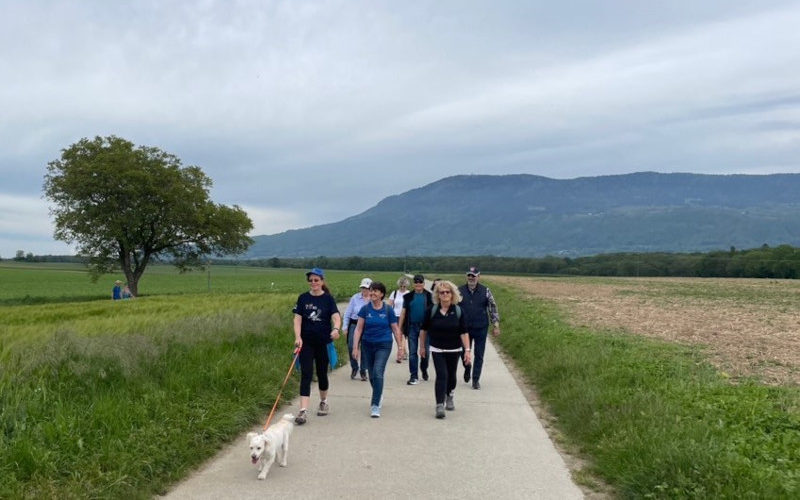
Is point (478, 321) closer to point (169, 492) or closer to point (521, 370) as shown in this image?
point (521, 370)

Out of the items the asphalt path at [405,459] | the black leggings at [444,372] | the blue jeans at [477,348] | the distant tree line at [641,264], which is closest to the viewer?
the asphalt path at [405,459]

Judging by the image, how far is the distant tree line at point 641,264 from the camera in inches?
3408

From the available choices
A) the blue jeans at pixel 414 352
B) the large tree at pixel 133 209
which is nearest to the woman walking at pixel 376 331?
the blue jeans at pixel 414 352

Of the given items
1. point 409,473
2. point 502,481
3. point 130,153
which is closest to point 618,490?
point 502,481

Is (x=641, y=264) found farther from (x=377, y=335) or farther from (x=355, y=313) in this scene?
(x=377, y=335)

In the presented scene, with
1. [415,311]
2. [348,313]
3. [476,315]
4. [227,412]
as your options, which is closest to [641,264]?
[415,311]

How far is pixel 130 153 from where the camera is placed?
→ 37719 millimetres

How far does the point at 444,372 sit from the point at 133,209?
33730 mm

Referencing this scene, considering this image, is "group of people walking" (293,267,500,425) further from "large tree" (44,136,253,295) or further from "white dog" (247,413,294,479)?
"large tree" (44,136,253,295)

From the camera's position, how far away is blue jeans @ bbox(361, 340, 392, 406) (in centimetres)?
807

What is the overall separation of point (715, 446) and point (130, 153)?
125 feet

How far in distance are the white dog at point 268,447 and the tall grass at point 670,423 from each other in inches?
117

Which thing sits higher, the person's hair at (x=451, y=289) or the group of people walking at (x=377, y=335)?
the person's hair at (x=451, y=289)

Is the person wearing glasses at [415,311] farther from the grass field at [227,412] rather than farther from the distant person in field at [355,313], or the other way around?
the grass field at [227,412]
